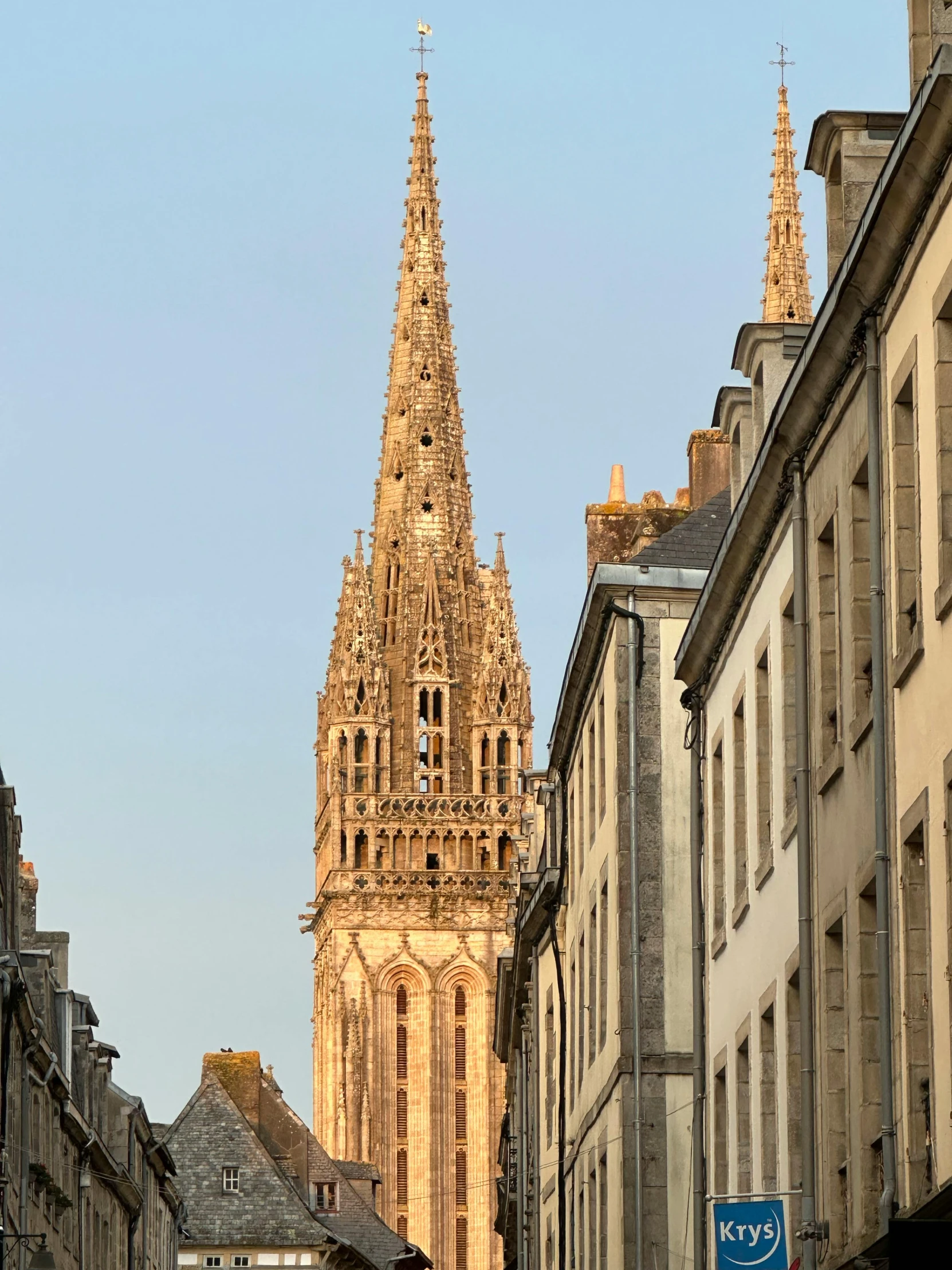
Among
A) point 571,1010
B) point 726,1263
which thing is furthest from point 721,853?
point 571,1010

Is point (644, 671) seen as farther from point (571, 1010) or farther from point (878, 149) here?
point (878, 149)

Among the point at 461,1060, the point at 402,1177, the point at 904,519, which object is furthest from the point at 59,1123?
the point at 461,1060

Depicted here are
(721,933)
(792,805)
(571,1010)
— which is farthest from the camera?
(571,1010)

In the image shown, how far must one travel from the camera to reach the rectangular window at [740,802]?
1160 inches

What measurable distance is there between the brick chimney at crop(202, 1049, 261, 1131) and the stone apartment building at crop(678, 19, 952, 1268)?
221ft

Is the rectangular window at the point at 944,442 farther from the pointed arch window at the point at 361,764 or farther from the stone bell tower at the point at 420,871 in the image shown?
the pointed arch window at the point at 361,764

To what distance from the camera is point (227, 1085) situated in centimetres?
9738

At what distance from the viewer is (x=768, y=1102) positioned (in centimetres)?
2753

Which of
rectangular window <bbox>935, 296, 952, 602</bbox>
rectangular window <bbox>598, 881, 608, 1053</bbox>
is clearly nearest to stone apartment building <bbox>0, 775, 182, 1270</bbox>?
rectangular window <bbox>598, 881, 608, 1053</bbox>

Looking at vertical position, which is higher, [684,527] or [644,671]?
[684,527]

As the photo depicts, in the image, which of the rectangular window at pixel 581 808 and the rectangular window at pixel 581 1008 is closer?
the rectangular window at pixel 581 1008

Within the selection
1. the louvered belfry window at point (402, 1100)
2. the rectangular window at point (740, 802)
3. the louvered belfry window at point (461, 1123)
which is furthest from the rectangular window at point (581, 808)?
the louvered belfry window at point (461, 1123)

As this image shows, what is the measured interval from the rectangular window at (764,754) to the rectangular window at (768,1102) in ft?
4.81

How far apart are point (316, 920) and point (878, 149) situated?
13834cm
